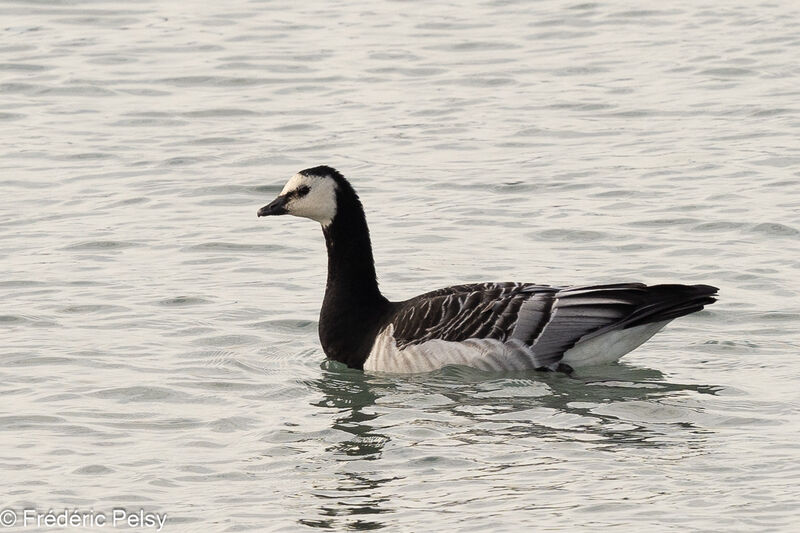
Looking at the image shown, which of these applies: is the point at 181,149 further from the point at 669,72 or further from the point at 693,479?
the point at 693,479

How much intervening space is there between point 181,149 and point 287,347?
7940 mm

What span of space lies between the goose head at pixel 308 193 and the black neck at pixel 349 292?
0.12m

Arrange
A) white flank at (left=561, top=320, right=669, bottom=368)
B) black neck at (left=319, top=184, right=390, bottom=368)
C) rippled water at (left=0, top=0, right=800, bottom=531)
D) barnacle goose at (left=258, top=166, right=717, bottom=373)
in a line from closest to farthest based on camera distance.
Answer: rippled water at (left=0, top=0, right=800, bottom=531)
barnacle goose at (left=258, top=166, right=717, bottom=373)
white flank at (left=561, top=320, right=669, bottom=368)
black neck at (left=319, top=184, right=390, bottom=368)

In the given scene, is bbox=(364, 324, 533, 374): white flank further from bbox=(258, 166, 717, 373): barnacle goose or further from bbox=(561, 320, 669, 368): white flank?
bbox=(561, 320, 669, 368): white flank

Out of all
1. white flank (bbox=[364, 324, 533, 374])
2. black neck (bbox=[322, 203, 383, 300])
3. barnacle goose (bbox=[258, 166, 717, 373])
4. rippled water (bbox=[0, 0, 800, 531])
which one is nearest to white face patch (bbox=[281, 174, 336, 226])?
black neck (bbox=[322, 203, 383, 300])

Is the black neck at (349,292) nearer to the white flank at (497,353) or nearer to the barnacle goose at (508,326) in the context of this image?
the barnacle goose at (508,326)

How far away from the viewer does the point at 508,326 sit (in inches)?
591

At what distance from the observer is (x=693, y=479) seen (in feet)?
39.2

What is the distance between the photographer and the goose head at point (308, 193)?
15.8m

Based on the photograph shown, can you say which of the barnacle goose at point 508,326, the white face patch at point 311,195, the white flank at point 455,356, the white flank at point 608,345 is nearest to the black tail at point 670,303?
the barnacle goose at point 508,326

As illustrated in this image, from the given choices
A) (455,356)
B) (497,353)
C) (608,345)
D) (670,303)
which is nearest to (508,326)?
(497,353)

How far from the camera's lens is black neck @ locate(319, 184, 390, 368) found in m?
15.6

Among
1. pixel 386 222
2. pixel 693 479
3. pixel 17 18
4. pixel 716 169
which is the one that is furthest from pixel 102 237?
pixel 17 18

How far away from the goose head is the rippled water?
1.40m
